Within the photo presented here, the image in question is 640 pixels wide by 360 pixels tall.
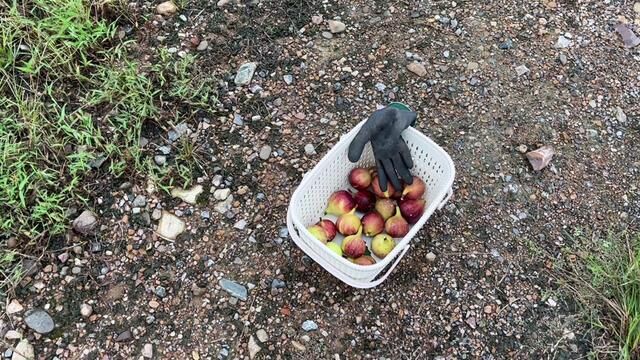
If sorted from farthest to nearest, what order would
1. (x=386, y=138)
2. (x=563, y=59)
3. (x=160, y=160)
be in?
1. (x=563, y=59)
2. (x=160, y=160)
3. (x=386, y=138)

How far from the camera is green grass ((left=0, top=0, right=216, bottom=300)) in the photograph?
264 cm

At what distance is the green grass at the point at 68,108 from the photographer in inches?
104

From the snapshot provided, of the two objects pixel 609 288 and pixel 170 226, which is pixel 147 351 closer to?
pixel 170 226

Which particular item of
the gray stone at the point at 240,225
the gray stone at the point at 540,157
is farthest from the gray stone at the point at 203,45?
the gray stone at the point at 540,157

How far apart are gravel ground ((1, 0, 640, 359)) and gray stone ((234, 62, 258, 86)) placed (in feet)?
0.10

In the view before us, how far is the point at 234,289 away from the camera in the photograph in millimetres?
2527

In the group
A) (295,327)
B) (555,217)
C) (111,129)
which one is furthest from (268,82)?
(555,217)

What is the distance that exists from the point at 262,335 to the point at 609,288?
54.8 inches

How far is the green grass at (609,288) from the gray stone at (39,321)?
2.05m

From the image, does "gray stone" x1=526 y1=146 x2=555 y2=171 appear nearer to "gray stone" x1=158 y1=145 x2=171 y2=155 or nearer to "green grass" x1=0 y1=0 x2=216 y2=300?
"green grass" x1=0 y1=0 x2=216 y2=300

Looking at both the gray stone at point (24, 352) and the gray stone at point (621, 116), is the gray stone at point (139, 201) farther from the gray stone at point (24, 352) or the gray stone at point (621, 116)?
the gray stone at point (621, 116)

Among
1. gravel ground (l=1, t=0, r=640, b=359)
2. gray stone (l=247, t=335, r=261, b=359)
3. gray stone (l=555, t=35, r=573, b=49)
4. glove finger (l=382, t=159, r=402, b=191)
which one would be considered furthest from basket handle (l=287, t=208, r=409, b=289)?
gray stone (l=555, t=35, r=573, b=49)

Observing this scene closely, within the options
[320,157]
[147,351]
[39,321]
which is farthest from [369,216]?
[39,321]

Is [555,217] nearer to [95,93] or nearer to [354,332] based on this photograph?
[354,332]
